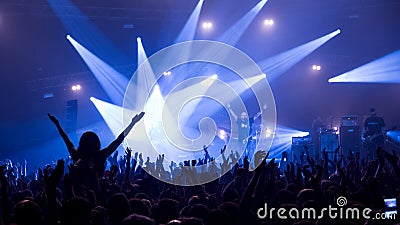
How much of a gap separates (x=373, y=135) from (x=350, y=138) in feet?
3.13

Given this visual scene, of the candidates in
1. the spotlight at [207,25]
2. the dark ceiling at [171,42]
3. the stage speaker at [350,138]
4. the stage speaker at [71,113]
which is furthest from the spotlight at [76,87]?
the stage speaker at [350,138]

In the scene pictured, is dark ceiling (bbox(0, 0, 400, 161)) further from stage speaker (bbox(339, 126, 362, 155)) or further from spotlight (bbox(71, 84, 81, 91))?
stage speaker (bbox(339, 126, 362, 155))

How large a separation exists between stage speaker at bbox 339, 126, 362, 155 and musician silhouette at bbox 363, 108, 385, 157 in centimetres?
32

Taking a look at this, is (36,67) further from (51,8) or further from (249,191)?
(249,191)

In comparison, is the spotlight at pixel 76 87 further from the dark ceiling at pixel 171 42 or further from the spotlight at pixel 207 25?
the spotlight at pixel 207 25

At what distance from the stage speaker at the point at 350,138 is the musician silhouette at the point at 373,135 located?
0.32 m

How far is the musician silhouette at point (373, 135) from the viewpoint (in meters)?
13.4

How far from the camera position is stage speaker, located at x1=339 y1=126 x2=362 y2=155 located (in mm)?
14367

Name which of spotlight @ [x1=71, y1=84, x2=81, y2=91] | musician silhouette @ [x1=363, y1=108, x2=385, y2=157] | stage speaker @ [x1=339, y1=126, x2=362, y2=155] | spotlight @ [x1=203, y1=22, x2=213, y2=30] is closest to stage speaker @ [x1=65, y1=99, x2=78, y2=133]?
spotlight @ [x1=71, y1=84, x2=81, y2=91]

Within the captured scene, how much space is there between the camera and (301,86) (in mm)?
20031

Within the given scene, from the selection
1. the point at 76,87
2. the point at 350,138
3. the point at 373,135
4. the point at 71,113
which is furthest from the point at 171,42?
the point at 373,135

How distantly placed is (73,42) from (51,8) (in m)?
1.98

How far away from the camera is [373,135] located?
13.6m

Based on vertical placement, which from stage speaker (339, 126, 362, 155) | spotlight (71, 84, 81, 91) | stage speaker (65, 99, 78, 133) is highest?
spotlight (71, 84, 81, 91)
